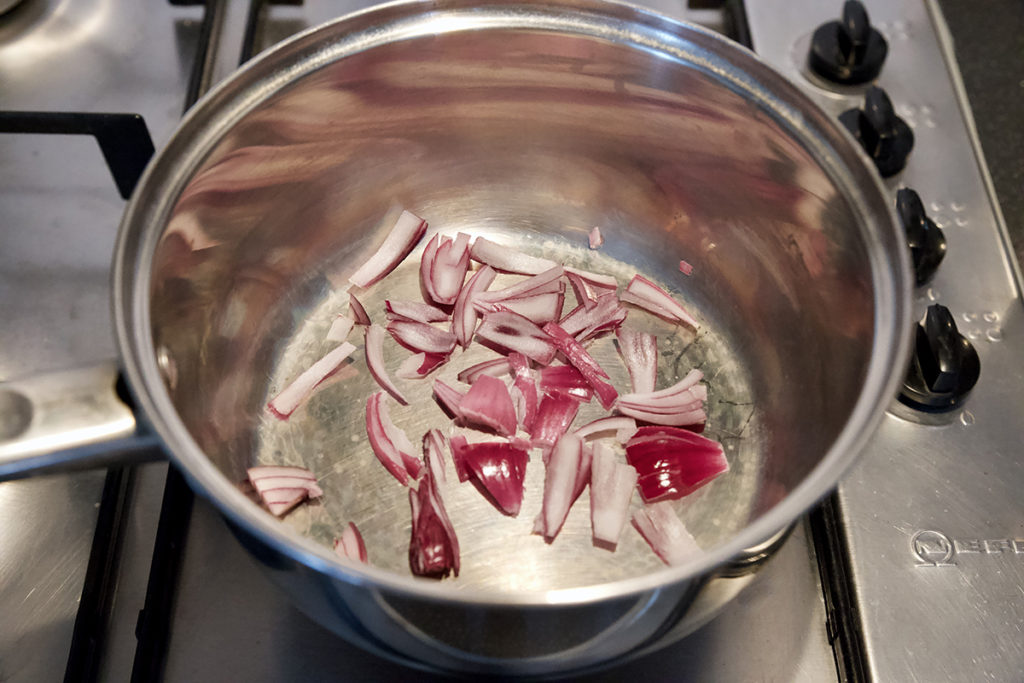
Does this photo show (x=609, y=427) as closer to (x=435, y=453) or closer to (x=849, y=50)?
(x=435, y=453)

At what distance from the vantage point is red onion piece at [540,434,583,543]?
2.05 feet

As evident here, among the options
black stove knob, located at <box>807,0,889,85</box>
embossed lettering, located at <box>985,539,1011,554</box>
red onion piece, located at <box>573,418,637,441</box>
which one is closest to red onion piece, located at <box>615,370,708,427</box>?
red onion piece, located at <box>573,418,637,441</box>

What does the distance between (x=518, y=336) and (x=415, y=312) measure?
0.10 m

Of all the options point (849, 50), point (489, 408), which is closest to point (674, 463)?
point (489, 408)

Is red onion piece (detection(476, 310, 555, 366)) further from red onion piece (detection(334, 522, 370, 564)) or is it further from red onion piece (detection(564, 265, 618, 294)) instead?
red onion piece (detection(334, 522, 370, 564))

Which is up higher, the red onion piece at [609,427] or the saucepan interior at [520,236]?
the saucepan interior at [520,236]

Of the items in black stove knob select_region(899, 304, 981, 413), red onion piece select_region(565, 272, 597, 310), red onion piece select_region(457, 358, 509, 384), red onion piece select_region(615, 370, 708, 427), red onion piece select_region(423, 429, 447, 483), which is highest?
black stove knob select_region(899, 304, 981, 413)

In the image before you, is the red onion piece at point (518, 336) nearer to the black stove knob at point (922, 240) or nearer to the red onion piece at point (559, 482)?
the red onion piece at point (559, 482)

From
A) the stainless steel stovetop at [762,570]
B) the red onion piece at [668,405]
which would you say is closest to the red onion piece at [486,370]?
the red onion piece at [668,405]

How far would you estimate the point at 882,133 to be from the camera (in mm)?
697

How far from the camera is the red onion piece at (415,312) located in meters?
0.75

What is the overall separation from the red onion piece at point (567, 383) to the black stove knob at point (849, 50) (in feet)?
1.27

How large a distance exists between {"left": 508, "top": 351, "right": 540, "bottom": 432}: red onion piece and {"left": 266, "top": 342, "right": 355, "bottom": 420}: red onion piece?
148 mm

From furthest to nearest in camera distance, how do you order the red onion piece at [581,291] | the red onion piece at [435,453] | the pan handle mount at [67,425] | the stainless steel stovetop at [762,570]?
the red onion piece at [581,291] → the red onion piece at [435,453] → the stainless steel stovetop at [762,570] → the pan handle mount at [67,425]
